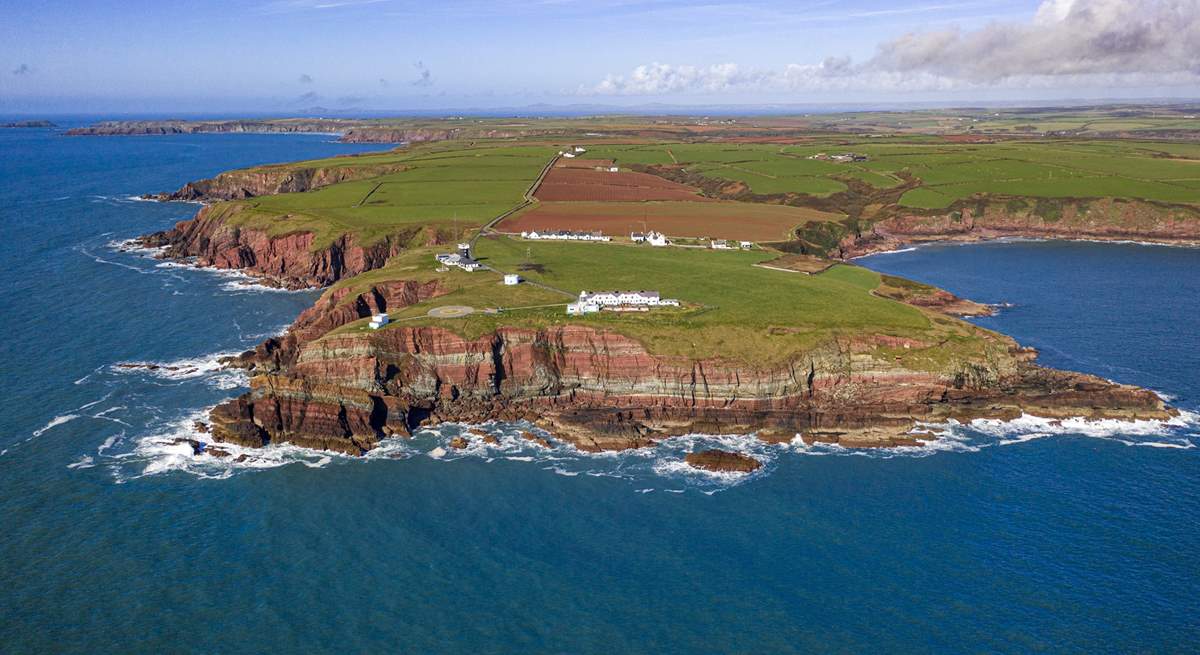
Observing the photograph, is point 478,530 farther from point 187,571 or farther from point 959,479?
point 959,479

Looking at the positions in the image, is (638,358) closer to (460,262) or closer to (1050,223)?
(460,262)

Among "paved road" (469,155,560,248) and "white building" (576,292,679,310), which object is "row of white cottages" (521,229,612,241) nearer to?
"paved road" (469,155,560,248)

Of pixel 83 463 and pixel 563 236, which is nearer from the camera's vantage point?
pixel 83 463

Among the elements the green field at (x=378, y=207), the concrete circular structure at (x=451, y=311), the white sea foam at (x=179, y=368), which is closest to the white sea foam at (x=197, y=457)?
the white sea foam at (x=179, y=368)

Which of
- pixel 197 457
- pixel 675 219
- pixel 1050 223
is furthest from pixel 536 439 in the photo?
pixel 1050 223

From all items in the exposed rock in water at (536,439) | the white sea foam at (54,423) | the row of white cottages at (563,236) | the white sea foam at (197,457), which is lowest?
the exposed rock in water at (536,439)

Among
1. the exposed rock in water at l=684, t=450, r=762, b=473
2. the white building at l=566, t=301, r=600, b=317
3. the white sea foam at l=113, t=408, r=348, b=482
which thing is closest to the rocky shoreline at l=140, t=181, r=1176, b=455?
the white sea foam at l=113, t=408, r=348, b=482

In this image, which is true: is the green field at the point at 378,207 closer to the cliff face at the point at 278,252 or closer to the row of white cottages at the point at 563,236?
the cliff face at the point at 278,252

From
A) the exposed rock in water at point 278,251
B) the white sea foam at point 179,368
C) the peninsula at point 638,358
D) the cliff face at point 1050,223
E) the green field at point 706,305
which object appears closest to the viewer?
the peninsula at point 638,358
